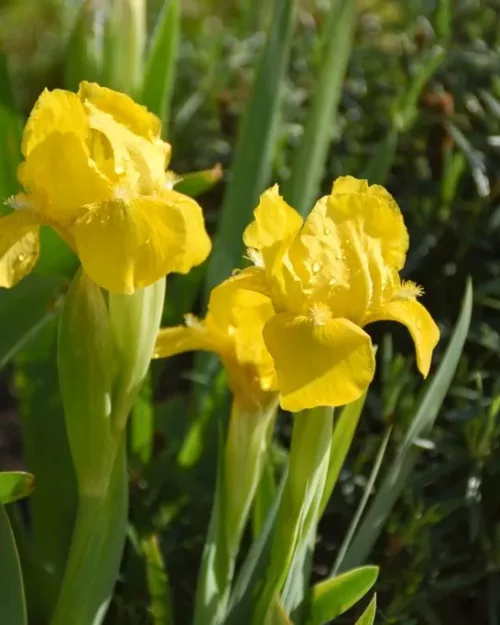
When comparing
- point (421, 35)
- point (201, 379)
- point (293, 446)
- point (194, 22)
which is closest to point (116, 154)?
point (293, 446)

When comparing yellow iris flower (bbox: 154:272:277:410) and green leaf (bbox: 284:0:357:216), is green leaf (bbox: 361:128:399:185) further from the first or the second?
yellow iris flower (bbox: 154:272:277:410)

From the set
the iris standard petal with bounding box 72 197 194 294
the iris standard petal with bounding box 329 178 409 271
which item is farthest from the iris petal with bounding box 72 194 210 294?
the iris standard petal with bounding box 329 178 409 271

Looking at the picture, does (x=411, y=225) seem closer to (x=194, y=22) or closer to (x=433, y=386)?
(x=433, y=386)

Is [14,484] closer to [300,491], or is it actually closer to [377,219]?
[300,491]

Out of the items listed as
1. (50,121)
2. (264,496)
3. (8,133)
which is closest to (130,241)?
(50,121)

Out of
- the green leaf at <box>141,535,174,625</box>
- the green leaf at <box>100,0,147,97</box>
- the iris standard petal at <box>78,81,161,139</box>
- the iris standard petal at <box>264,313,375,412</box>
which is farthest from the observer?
the green leaf at <box>100,0,147,97</box>

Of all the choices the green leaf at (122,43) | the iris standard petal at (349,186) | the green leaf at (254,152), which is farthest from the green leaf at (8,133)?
the iris standard petal at (349,186)
